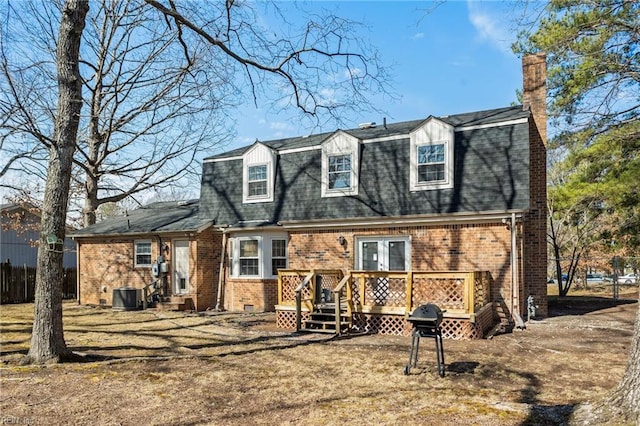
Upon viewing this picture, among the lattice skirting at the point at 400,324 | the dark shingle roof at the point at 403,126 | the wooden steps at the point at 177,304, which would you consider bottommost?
the wooden steps at the point at 177,304

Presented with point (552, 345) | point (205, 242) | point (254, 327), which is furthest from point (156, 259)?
point (552, 345)

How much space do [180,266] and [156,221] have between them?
8.97 ft

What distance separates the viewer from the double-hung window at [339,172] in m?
14.9

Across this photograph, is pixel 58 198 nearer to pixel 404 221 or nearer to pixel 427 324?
pixel 427 324

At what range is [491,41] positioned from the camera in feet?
27.8

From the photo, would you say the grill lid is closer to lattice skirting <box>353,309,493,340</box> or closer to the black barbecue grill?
the black barbecue grill

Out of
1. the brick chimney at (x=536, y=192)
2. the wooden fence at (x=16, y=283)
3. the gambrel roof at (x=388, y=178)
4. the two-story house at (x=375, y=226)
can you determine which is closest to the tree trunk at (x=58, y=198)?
the two-story house at (x=375, y=226)

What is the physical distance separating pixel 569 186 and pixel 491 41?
41.8ft

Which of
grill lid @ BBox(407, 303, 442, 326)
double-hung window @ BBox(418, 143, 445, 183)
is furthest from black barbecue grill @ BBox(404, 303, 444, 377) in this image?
double-hung window @ BBox(418, 143, 445, 183)

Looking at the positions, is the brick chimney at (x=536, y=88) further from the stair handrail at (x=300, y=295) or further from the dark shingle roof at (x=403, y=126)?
the stair handrail at (x=300, y=295)

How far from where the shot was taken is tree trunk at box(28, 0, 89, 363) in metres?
7.88

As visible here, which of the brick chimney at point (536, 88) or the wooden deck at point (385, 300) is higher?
the brick chimney at point (536, 88)

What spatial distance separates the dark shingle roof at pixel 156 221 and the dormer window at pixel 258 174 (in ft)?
6.15

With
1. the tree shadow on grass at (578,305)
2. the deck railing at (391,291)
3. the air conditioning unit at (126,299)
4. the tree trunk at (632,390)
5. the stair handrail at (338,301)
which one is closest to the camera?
the tree trunk at (632,390)
